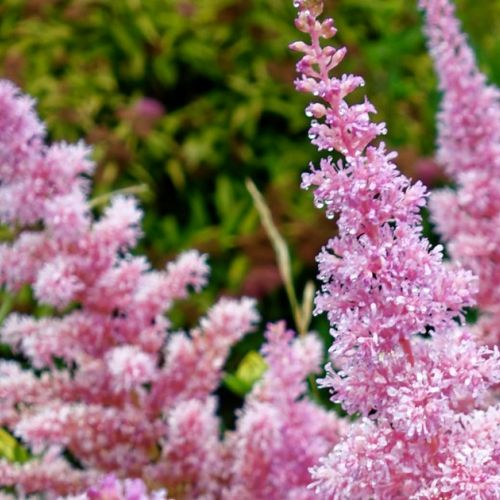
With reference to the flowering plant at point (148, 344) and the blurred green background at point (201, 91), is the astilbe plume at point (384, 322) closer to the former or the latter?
the flowering plant at point (148, 344)

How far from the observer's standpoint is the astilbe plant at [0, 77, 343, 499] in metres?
1.11

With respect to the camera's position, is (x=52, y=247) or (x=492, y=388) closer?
(x=492, y=388)

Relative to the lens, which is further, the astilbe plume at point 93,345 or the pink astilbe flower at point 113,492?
the astilbe plume at point 93,345

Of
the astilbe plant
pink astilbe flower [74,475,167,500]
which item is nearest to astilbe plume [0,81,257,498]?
the astilbe plant

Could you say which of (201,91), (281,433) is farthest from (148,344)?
(201,91)

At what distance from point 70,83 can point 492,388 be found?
95.4 inches

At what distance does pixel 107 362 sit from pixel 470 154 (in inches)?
17.5

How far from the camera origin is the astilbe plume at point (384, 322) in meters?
0.67

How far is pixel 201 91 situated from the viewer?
353 centimetres

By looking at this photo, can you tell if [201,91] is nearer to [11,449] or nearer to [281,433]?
[11,449]

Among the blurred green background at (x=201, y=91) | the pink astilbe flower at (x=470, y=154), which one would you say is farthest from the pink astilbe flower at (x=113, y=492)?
the blurred green background at (x=201, y=91)

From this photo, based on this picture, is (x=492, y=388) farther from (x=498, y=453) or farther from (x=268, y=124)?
(x=268, y=124)

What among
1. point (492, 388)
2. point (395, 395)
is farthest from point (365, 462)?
point (492, 388)

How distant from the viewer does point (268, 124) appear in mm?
3438
